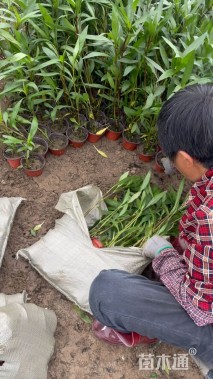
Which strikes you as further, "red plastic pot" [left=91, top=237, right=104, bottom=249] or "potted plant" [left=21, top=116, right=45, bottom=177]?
"potted plant" [left=21, top=116, right=45, bottom=177]

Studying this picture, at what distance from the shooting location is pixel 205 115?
3.83ft

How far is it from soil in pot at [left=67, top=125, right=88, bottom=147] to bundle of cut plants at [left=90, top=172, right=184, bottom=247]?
371 millimetres

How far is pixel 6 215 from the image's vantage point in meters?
1.87

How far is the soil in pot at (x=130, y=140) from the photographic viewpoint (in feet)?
7.46

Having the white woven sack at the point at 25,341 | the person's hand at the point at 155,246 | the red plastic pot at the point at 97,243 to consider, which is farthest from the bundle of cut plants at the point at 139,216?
the white woven sack at the point at 25,341

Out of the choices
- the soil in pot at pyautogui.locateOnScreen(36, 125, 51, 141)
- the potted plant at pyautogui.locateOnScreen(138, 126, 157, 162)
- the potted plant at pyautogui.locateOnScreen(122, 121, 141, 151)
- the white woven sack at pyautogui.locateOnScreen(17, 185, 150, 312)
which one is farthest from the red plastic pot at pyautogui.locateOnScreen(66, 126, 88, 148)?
the white woven sack at pyautogui.locateOnScreen(17, 185, 150, 312)

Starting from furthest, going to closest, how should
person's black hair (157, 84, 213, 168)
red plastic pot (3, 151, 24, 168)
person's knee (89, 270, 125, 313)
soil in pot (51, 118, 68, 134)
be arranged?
soil in pot (51, 118, 68, 134) → red plastic pot (3, 151, 24, 168) → person's knee (89, 270, 125, 313) → person's black hair (157, 84, 213, 168)

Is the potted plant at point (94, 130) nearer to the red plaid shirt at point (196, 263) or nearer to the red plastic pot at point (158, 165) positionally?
the red plastic pot at point (158, 165)

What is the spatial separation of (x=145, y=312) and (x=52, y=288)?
552 mm

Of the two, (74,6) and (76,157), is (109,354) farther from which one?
(74,6)

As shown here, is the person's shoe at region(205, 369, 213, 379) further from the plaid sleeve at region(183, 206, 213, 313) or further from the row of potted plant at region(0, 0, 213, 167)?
the row of potted plant at region(0, 0, 213, 167)

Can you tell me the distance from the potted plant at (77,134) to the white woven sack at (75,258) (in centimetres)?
49

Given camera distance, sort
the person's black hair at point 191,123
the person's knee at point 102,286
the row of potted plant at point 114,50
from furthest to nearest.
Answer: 1. the row of potted plant at point 114,50
2. the person's knee at point 102,286
3. the person's black hair at point 191,123

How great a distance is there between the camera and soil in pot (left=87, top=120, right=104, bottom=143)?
227 centimetres
